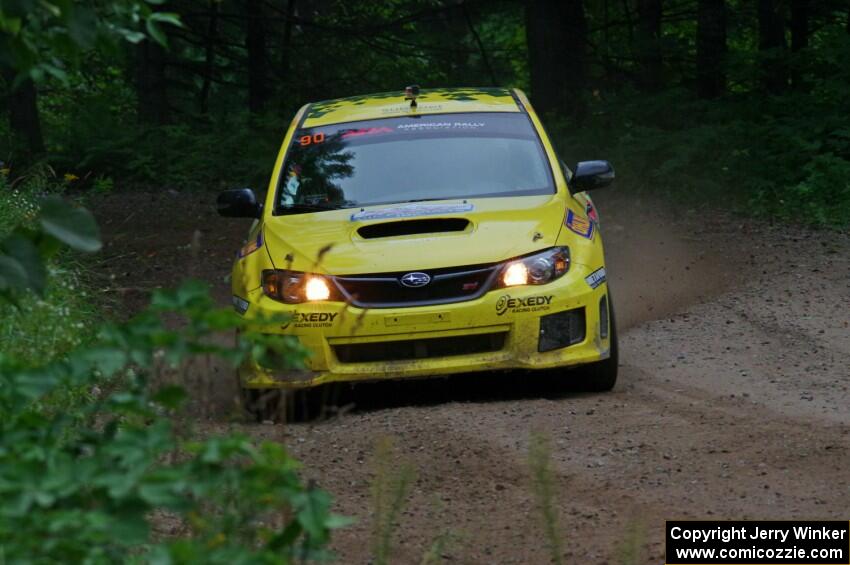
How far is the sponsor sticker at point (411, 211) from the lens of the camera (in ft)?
27.8

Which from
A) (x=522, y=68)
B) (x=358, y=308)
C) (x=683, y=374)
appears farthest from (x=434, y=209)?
(x=522, y=68)

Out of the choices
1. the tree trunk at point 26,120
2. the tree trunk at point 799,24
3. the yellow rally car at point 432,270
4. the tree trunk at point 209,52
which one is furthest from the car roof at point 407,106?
the tree trunk at point 209,52

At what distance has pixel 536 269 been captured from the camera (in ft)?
26.6

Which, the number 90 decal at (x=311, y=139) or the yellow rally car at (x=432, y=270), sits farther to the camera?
the number 90 decal at (x=311, y=139)

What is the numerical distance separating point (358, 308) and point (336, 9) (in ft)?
70.1

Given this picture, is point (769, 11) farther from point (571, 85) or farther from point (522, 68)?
point (522, 68)

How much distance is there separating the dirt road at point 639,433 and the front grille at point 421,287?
613mm

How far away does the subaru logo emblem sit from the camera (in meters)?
8.01

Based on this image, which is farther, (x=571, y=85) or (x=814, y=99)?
(x=571, y=85)

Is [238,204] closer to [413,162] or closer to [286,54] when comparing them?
[413,162]

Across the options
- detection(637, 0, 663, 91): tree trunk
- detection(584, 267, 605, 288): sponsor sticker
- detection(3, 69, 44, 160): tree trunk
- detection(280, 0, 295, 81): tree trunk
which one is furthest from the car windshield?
detection(280, 0, 295, 81): tree trunk

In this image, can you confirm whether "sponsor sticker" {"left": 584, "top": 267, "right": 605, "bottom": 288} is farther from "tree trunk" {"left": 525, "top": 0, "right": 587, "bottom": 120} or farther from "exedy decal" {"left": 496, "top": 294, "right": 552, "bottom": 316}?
"tree trunk" {"left": 525, "top": 0, "right": 587, "bottom": 120}

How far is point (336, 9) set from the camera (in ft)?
93.9

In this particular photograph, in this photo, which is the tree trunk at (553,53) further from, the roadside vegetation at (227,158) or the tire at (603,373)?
the tire at (603,373)
